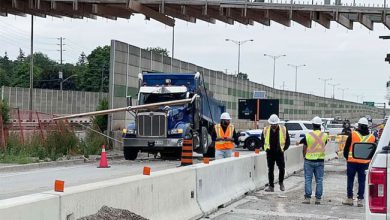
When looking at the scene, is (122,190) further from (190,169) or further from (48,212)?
(190,169)

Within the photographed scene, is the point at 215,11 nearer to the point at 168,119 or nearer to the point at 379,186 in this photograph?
the point at 168,119

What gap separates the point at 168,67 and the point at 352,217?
24715mm

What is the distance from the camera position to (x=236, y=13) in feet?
105

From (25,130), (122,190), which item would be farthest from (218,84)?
(122,190)

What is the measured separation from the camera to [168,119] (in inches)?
890

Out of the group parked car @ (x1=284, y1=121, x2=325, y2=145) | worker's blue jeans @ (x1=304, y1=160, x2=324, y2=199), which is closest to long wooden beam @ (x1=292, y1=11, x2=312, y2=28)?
parked car @ (x1=284, y1=121, x2=325, y2=145)

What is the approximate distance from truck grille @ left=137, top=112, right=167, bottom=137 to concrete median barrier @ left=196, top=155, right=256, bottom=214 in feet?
26.9

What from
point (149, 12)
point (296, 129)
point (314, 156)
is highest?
point (149, 12)

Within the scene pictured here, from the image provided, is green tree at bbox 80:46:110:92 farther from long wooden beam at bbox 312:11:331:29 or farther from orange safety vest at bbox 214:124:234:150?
orange safety vest at bbox 214:124:234:150

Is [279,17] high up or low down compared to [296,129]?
up

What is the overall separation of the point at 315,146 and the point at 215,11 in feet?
68.6

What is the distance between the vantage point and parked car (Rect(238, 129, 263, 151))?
33156 mm

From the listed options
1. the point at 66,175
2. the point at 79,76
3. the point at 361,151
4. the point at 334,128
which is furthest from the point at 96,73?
the point at 361,151

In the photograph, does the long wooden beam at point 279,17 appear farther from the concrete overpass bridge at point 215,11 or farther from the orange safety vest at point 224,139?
the orange safety vest at point 224,139
